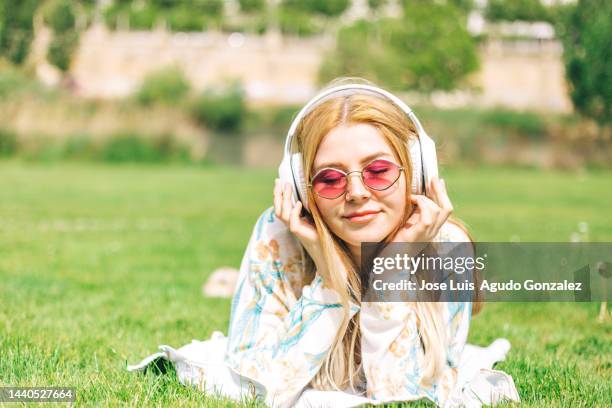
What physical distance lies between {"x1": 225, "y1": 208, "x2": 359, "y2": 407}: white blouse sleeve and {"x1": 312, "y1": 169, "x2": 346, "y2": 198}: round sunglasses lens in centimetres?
25

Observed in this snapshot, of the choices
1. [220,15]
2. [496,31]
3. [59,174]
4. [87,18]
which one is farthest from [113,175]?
[496,31]

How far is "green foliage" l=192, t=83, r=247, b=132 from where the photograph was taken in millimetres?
25156

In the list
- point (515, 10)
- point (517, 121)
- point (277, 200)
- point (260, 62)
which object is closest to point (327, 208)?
point (277, 200)

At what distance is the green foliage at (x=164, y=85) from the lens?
2902 cm

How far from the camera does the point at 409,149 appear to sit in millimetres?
2428

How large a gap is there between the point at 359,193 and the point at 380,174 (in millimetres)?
82

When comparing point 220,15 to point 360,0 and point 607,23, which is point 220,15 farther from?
point 607,23

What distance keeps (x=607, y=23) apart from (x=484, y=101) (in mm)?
20335

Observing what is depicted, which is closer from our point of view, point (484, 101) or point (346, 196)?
point (346, 196)

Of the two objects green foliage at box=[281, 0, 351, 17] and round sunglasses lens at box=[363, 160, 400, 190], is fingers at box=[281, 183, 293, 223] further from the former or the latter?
green foliage at box=[281, 0, 351, 17]

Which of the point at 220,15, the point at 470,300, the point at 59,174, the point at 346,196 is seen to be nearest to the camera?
A: the point at 346,196

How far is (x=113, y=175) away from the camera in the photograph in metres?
17.0

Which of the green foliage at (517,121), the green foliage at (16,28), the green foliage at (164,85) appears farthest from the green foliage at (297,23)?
the green foliage at (16,28)

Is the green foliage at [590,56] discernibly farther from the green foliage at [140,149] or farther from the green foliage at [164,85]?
the green foliage at [140,149]
